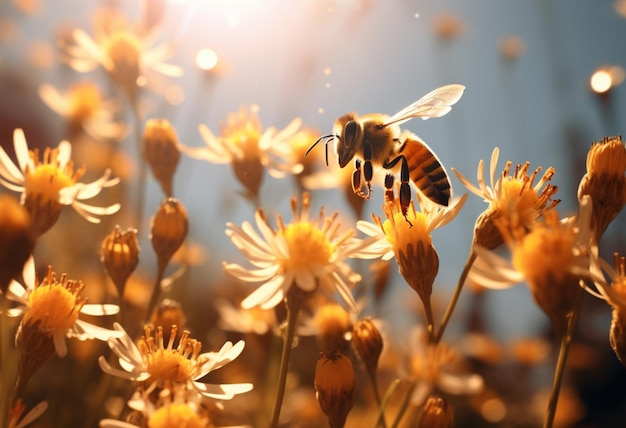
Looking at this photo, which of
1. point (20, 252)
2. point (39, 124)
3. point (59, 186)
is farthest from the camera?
point (39, 124)

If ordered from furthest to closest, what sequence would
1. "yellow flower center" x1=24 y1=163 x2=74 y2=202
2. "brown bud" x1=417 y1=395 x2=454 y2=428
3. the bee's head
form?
the bee's head
"yellow flower center" x1=24 y1=163 x2=74 y2=202
"brown bud" x1=417 y1=395 x2=454 y2=428

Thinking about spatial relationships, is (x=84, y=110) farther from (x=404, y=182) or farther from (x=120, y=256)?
(x=404, y=182)

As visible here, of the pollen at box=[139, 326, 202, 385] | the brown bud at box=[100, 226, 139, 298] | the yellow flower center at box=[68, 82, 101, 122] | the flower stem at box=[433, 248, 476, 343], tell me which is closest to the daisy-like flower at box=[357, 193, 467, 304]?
the flower stem at box=[433, 248, 476, 343]

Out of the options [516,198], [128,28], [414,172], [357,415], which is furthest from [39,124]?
[516,198]

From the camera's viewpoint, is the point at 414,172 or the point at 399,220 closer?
the point at 399,220

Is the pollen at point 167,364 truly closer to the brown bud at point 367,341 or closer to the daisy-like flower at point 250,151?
the brown bud at point 367,341

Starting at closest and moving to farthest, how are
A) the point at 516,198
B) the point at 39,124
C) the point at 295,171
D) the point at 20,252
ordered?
1. the point at 20,252
2. the point at 516,198
3. the point at 295,171
4. the point at 39,124

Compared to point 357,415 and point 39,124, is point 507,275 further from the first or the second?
point 39,124

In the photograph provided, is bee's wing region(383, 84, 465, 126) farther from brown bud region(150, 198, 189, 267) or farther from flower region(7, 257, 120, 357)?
flower region(7, 257, 120, 357)
